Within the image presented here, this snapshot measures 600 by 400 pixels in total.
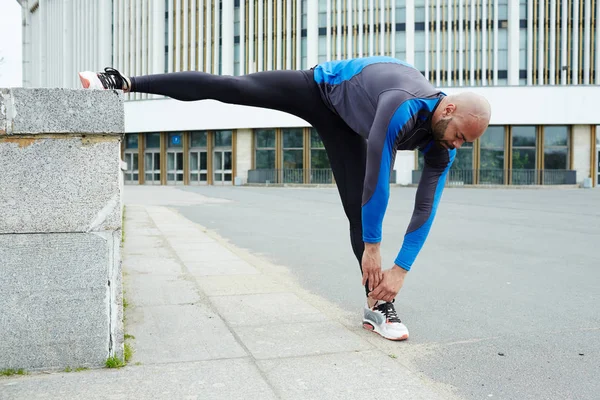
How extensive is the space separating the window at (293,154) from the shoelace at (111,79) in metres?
35.3

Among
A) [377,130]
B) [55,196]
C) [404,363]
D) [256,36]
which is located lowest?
[404,363]

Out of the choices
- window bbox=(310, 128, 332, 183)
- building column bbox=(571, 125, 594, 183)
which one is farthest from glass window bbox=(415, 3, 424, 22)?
building column bbox=(571, 125, 594, 183)

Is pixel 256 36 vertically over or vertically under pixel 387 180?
over

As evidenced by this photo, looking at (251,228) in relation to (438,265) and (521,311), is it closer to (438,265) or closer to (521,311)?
(438,265)

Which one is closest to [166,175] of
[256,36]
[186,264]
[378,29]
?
[256,36]

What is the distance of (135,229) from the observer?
32.4 ft

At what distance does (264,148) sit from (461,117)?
37.9 m

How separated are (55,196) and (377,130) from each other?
1529mm

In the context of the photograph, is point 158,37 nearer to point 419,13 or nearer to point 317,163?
point 317,163

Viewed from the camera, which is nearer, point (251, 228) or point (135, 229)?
point (135, 229)

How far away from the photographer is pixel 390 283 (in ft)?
10.5

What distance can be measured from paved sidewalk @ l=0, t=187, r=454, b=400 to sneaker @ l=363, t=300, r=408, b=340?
0.07 m

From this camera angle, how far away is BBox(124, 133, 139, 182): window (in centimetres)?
4491

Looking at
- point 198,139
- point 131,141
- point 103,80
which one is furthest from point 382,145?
point 131,141
